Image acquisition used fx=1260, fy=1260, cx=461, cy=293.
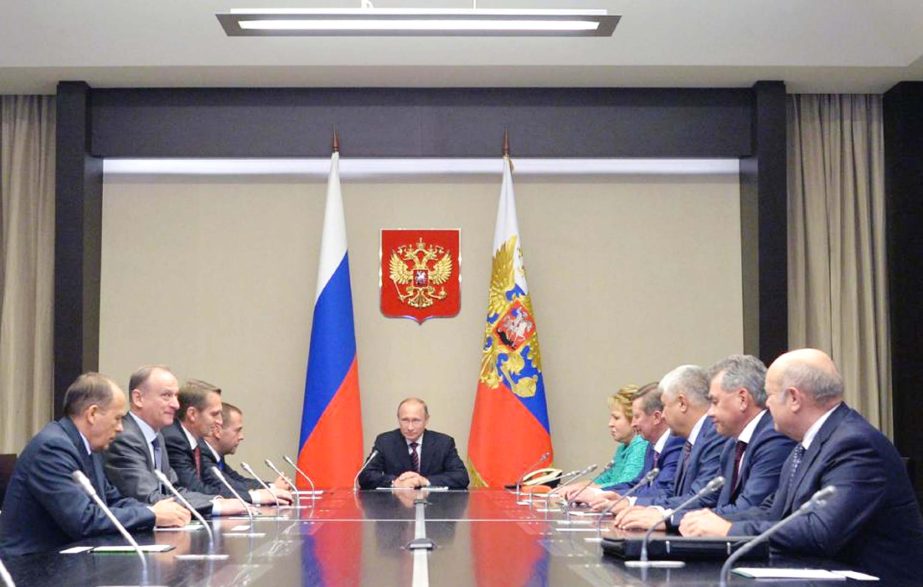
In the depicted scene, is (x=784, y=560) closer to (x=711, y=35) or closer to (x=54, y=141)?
(x=711, y=35)

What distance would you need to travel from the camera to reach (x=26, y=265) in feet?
30.4

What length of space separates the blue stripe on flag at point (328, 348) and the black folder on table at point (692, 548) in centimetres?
531

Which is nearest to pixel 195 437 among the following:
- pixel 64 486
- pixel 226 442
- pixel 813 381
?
pixel 226 442

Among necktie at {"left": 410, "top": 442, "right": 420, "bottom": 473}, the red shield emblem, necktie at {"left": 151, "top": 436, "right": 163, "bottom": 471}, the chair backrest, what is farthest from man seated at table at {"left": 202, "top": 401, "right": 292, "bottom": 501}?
the red shield emblem

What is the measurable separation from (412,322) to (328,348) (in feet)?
2.48

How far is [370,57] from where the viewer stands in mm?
8492

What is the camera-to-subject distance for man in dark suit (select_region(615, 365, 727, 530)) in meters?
5.24

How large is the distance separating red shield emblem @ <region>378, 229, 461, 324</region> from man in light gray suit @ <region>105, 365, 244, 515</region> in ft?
11.7

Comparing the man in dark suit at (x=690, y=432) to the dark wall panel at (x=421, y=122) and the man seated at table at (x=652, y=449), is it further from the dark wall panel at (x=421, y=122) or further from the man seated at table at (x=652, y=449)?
the dark wall panel at (x=421, y=122)

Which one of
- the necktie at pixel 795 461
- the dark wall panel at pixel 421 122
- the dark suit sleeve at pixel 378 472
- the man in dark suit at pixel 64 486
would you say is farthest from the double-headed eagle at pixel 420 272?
the necktie at pixel 795 461

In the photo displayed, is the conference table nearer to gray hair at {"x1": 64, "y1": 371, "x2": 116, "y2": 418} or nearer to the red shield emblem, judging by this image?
gray hair at {"x1": 64, "y1": 371, "x2": 116, "y2": 418}

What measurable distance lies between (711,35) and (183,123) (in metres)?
3.78

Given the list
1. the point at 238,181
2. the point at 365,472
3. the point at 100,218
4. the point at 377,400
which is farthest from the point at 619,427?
the point at 100,218

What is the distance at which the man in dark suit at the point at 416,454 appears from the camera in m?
8.22
